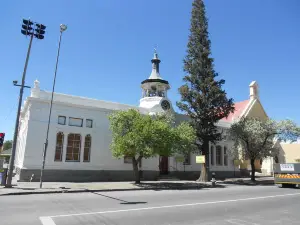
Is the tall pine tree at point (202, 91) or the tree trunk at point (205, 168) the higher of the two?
the tall pine tree at point (202, 91)

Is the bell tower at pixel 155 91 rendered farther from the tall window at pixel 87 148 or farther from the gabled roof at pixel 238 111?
the gabled roof at pixel 238 111

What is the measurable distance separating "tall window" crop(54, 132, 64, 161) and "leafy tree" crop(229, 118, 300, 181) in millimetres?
17607

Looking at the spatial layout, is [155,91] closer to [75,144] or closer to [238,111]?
[75,144]

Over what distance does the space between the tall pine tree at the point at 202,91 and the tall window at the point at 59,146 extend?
11.5 meters

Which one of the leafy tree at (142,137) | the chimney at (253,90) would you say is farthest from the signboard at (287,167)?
the chimney at (253,90)

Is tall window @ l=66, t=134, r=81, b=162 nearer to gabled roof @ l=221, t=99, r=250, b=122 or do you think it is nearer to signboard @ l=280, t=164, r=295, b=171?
signboard @ l=280, t=164, r=295, b=171

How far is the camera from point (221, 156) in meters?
32.2

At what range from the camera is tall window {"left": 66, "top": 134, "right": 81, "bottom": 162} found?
72.4 ft

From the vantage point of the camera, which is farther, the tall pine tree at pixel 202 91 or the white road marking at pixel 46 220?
the tall pine tree at pixel 202 91

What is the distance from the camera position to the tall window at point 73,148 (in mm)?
22078

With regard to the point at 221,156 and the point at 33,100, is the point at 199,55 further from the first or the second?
the point at 33,100

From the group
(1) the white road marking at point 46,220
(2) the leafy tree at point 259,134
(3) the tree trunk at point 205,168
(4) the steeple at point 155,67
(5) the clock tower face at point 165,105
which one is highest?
(4) the steeple at point 155,67

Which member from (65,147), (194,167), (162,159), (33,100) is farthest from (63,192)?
(194,167)

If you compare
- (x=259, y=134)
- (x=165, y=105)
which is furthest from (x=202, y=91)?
(x=259, y=134)
